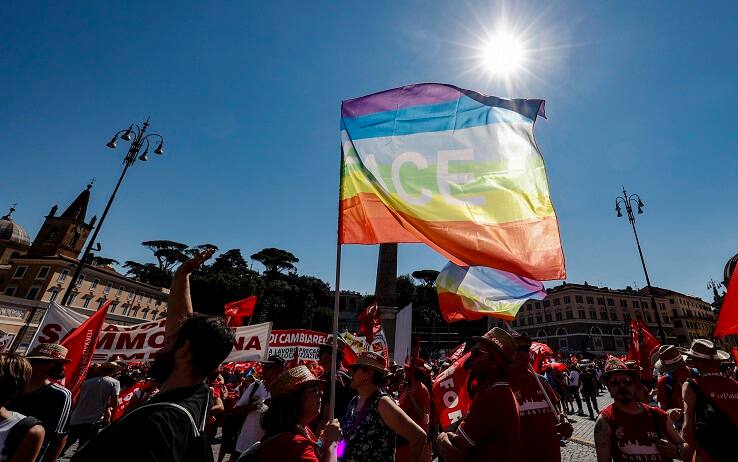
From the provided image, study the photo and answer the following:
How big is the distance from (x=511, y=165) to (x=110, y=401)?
701cm

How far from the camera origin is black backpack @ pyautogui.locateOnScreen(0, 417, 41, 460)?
207 centimetres

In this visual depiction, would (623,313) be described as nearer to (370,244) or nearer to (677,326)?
(677,326)

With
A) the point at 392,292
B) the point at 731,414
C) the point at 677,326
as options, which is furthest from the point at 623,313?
the point at 731,414

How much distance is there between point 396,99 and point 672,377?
18.7 feet

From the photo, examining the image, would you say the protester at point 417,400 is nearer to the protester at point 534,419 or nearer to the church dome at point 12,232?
the protester at point 534,419

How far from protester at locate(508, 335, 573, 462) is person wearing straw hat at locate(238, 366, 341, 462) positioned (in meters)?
1.48

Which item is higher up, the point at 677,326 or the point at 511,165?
the point at 677,326

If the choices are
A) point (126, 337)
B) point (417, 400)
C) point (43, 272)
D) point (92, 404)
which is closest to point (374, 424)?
point (417, 400)

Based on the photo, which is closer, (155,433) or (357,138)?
(155,433)

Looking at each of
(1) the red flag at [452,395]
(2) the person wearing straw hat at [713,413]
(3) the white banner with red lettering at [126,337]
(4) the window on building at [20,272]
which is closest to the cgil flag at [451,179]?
(2) the person wearing straw hat at [713,413]

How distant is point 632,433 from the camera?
2775 millimetres

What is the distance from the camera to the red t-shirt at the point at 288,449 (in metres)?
1.76

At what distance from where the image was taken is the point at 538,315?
71562 mm

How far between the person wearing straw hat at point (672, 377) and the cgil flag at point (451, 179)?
3534mm
